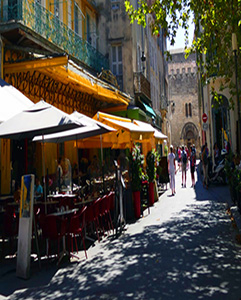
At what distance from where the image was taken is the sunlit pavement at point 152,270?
4164 millimetres

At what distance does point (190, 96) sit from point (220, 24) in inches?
1999

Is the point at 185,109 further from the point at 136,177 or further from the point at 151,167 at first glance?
the point at 136,177

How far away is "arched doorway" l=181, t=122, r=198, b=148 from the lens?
57.9 metres

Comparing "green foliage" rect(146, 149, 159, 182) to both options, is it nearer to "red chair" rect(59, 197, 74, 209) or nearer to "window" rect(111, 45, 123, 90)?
"red chair" rect(59, 197, 74, 209)

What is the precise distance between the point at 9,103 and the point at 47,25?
16.1 ft

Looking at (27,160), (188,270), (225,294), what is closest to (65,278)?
(188,270)

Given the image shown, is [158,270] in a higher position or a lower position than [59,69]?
lower

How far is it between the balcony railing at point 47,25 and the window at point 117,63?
311 centimetres

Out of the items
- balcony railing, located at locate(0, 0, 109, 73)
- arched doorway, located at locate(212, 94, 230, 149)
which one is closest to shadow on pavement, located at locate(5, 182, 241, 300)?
balcony railing, located at locate(0, 0, 109, 73)

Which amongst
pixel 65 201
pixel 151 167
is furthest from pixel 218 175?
pixel 65 201

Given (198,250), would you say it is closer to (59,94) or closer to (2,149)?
(2,149)

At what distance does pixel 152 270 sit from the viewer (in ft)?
16.0

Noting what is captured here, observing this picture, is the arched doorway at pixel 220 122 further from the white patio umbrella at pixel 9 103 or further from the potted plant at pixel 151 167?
the white patio umbrella at pixel 9 103

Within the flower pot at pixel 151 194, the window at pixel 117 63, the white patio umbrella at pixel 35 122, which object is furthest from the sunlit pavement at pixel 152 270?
the window at pixel 117 63
